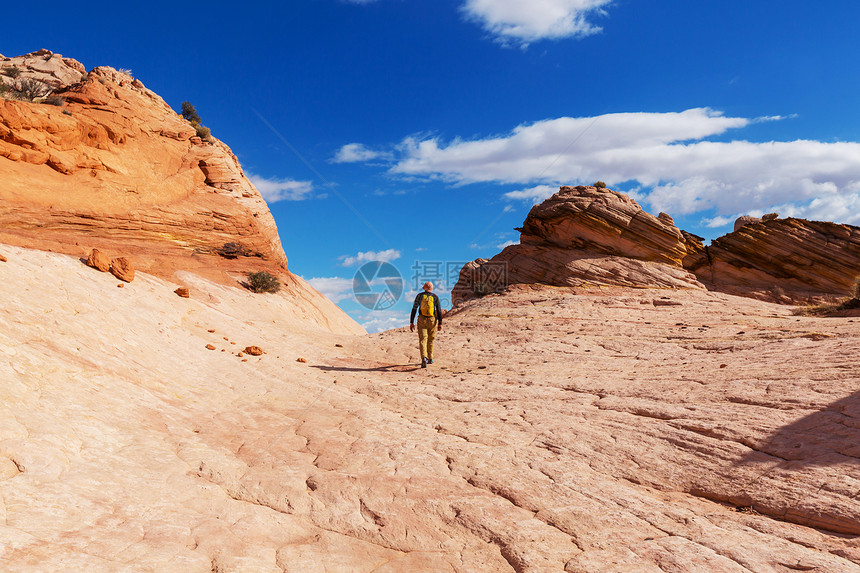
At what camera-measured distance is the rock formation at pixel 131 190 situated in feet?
65.0

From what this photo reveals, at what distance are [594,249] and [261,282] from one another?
786 inches

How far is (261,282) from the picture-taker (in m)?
22.5

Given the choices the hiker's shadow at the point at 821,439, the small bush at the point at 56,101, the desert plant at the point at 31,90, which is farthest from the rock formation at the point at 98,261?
the desert plant at the point at 31,90

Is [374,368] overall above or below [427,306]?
below

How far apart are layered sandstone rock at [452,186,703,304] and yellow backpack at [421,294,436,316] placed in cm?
1701

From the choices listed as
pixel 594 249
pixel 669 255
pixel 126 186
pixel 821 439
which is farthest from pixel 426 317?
pixel 669 255

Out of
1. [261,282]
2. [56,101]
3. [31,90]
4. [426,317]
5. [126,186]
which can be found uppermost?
[31,90]

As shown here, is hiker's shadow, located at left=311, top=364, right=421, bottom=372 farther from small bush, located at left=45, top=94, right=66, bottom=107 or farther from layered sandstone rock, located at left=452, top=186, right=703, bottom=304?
small bush, located at left=45, top=94, right=66, bottom=107

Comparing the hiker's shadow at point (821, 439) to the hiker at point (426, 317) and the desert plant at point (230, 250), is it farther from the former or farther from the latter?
the desert plant at point (230, 250)

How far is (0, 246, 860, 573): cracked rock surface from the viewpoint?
3914mm

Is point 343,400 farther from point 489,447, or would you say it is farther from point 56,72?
point 56,72

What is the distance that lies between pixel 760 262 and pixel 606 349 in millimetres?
23102

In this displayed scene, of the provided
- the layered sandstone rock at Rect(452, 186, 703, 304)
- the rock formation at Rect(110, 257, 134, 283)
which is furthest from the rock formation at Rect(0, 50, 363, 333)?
the layered sandstone rock at Rect(452, 186, 703, 304)

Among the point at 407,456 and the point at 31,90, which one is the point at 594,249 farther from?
the point at 31,90
